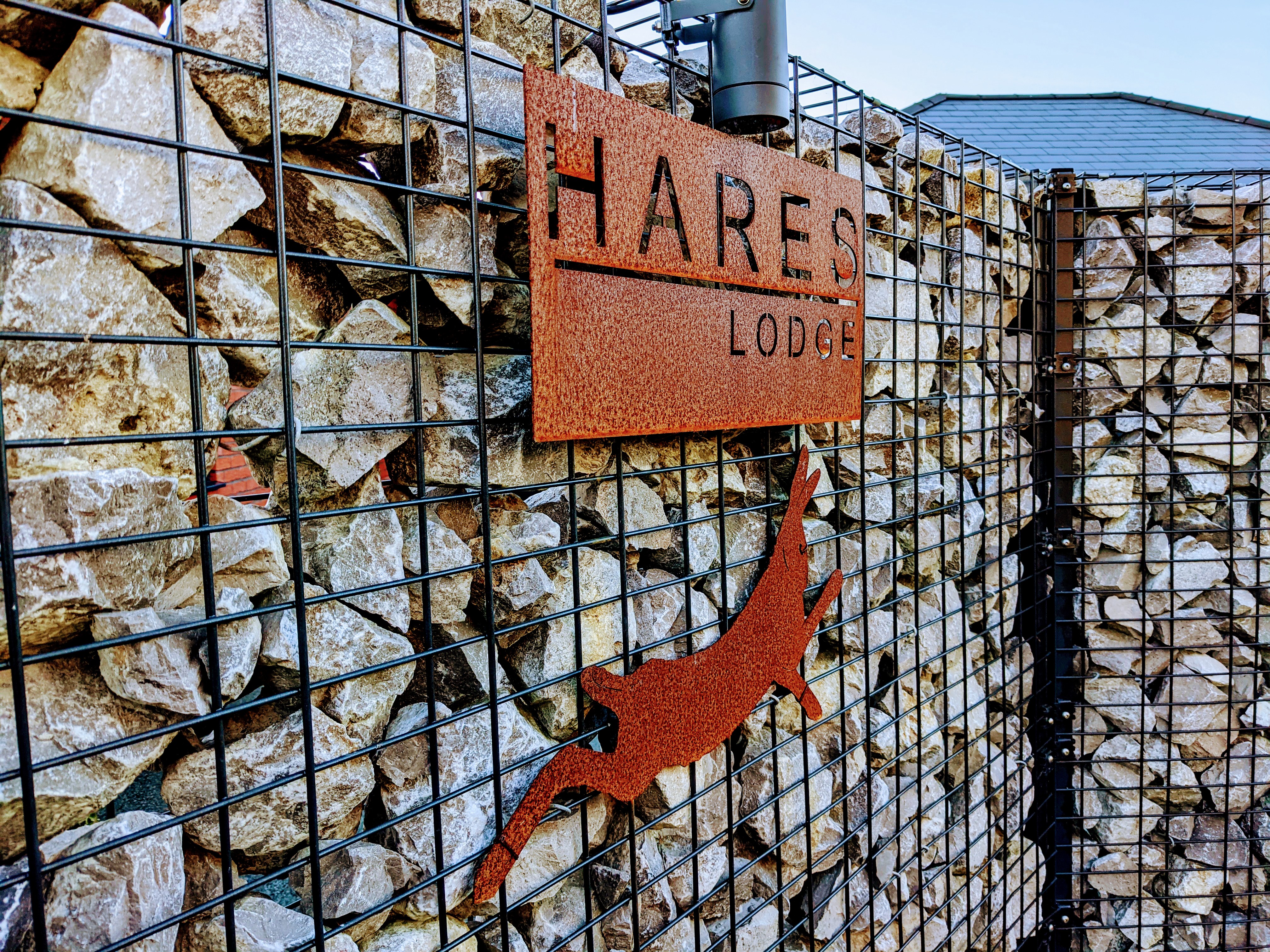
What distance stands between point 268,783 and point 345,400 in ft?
1.49

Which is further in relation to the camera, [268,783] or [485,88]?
[485,88]

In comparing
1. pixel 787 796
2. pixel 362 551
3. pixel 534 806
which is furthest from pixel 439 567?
pixel 787 796

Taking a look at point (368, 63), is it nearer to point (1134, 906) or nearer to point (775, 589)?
point (775, 589)

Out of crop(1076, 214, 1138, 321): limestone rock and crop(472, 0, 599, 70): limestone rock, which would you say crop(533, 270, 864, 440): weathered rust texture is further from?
crop(1076, 214, 1138, 321): limestone rock

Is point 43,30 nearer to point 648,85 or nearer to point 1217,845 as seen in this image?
point 648,85

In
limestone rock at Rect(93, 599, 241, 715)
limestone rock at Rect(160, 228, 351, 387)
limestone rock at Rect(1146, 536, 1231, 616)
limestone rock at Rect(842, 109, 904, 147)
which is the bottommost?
limestone rock at Rect(1146, 536, 1231, 616)

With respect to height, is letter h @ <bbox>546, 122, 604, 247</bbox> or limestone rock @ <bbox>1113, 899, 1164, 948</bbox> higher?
letter h @ <bbox>546, 122, 604, 247</bbox>

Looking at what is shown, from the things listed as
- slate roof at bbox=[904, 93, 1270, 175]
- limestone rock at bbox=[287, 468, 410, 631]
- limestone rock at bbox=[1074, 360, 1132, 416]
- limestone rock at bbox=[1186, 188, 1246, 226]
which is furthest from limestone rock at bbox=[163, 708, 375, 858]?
slate roof at bbox=[904, 93, 1270, 175]

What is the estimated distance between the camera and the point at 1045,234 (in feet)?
9.20

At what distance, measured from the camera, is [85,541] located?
84cm

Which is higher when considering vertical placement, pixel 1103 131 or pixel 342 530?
pixel 1103 131

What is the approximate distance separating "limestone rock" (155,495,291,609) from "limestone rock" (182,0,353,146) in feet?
1.42

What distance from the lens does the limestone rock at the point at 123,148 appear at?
85cm

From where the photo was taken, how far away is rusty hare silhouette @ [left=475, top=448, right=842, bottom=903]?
4.01 feet
